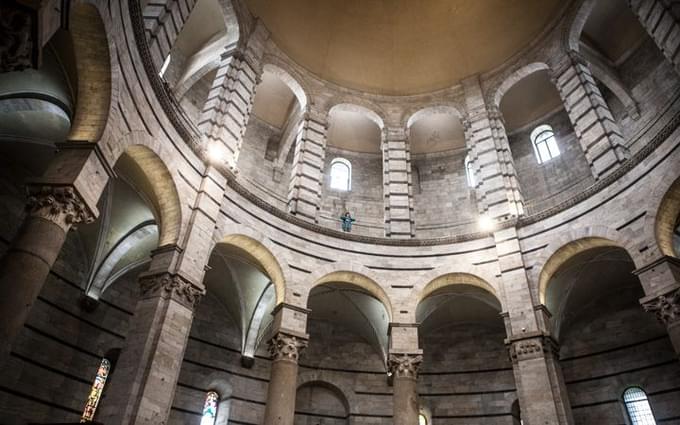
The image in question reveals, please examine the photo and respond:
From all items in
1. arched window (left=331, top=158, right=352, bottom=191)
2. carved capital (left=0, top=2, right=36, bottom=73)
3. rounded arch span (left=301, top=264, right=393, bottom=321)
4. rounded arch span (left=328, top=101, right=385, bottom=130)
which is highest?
rounded arch span (left=328, top=101, right=385, bottom=130)

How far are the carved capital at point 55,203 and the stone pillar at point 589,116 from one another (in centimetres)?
1227

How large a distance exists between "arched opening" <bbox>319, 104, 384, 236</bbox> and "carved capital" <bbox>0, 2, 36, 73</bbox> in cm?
1291

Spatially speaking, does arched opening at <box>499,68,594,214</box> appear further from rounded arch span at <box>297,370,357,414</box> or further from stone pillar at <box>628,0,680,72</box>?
rounded arch span at <box>297,370,357,414</box>

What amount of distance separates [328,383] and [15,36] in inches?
545

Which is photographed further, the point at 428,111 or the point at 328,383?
the point at 428,111

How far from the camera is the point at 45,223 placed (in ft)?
23.7

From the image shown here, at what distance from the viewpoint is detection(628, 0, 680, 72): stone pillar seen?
11.9 metres

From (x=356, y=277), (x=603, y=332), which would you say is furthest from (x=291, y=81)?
(x=603, y=332)

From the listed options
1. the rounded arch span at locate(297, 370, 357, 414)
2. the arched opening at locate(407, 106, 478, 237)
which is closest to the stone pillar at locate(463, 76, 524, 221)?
the arched opening at locate(407, 106, 478, 237)

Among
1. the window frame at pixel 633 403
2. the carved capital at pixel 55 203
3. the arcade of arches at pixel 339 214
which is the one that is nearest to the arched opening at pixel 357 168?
the arcade of arches at pixel 339 214

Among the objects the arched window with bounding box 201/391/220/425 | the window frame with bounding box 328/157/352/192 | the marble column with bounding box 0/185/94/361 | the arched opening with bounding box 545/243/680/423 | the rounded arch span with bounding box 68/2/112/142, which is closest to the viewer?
the marble column with bounding box 0/185/94/361

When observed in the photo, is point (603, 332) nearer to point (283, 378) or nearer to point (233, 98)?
point (283, 378)

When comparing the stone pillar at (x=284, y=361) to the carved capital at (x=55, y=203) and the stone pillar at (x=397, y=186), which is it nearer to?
the stone pillar at (x=397, y=186)

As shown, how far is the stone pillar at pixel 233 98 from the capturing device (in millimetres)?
13305
